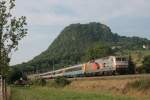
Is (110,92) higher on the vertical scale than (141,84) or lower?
lower

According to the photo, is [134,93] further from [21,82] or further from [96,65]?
[21,82]

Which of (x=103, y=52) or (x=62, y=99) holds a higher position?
(x=103, y=52)

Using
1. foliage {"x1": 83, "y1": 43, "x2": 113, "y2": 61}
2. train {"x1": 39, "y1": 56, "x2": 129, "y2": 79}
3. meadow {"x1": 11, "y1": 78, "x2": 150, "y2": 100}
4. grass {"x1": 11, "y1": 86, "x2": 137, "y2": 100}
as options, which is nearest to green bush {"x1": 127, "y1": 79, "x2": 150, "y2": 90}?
meadow {"x1": 11, "y1": 78, "x2": 150, "y2": 100}

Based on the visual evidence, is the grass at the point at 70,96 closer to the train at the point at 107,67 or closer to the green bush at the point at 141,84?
the green bush at the point at 141,84

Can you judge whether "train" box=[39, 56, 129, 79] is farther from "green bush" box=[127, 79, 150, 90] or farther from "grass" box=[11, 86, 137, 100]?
"green bush" box=[127, 79, 150, 90]

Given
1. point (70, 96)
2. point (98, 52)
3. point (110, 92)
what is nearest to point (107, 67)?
point (110, 92)

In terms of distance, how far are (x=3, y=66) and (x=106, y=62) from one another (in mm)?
46937

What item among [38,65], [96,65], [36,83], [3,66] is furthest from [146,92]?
[38,65]

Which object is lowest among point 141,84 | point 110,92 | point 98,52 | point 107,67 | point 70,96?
point 70,96

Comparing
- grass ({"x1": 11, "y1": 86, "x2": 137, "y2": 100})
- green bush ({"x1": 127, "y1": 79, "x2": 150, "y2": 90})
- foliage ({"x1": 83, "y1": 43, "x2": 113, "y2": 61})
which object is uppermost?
foliage ({"x1": 83, "y1": 43, "x2": 113, "y2": 61})

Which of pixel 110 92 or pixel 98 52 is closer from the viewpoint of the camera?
pixel 110 92

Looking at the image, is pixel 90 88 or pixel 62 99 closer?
pixel 62 99

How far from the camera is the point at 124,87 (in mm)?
52469

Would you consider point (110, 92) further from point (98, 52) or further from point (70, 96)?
point (98, 52)
